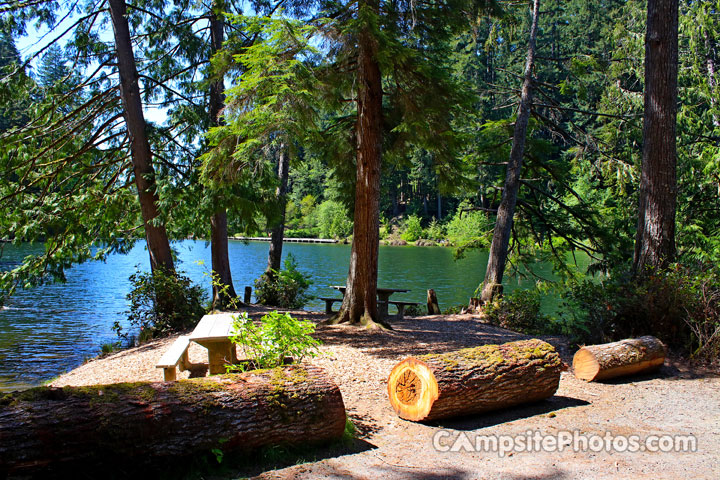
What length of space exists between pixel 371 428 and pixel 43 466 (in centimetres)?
237

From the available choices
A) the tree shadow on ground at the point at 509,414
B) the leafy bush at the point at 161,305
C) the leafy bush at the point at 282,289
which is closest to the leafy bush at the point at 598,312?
the tree shadow on ground at the point at 509,414

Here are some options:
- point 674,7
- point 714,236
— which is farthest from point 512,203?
point 674,7

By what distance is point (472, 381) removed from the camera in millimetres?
4277

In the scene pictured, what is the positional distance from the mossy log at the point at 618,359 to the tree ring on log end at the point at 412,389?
7.42ft

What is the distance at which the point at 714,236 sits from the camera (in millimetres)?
11273

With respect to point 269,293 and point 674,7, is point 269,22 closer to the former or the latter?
point 674,7

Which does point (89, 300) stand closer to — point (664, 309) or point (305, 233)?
point (664, 309)

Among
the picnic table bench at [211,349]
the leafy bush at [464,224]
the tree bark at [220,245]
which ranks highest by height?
the leafy bush at [464,224]

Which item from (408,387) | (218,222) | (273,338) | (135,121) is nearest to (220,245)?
(218,222)

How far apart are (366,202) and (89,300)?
1178cm

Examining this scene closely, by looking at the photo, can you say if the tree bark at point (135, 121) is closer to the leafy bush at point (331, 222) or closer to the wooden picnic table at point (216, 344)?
the wooden picnic table at point (216, 344)

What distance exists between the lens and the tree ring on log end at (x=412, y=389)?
4.18 metres

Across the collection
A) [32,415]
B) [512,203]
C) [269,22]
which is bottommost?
[32,415]

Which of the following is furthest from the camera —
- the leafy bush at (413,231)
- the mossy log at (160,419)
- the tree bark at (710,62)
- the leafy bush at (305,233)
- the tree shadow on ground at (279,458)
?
the leafy bush at (305,233)
